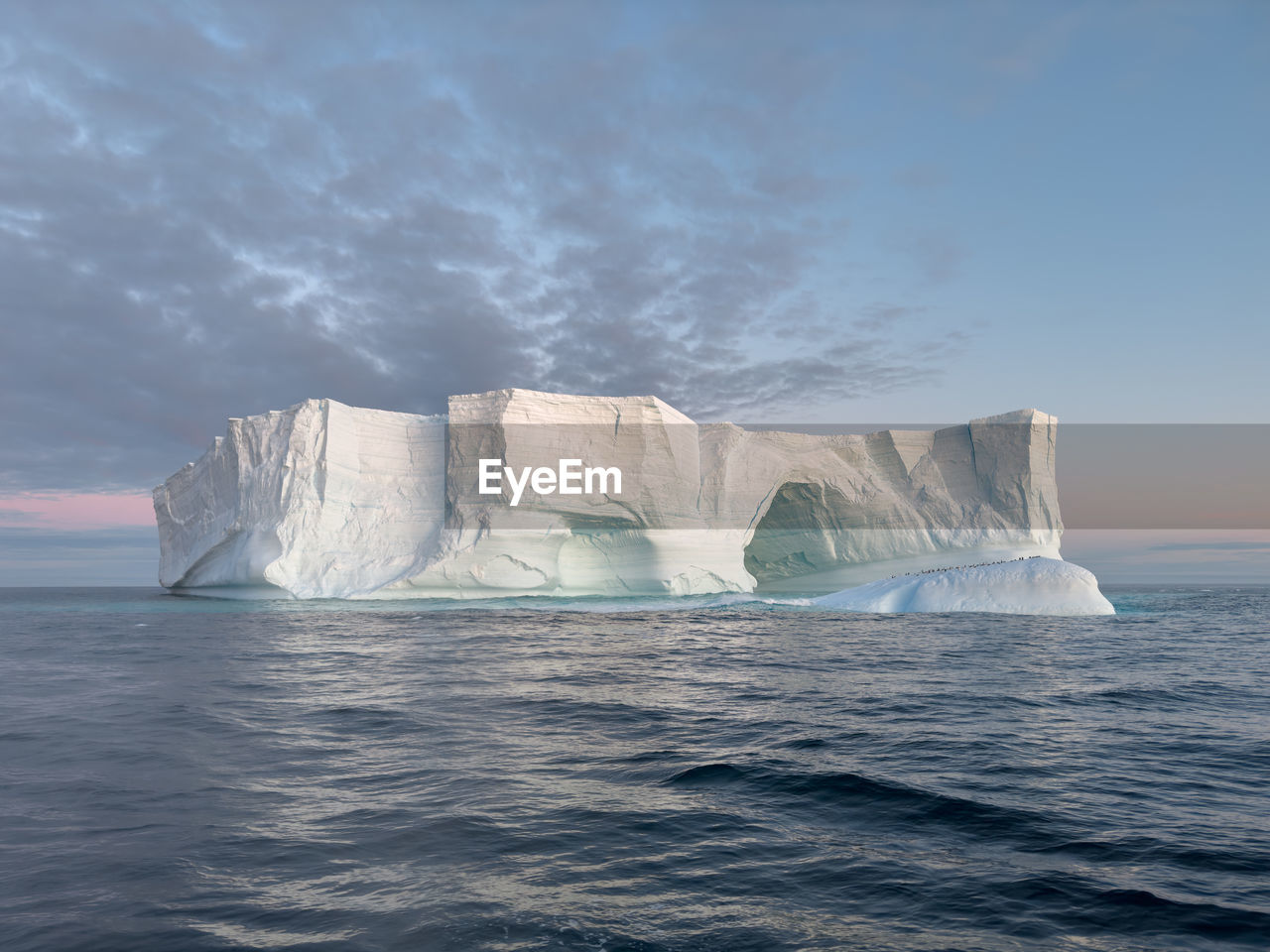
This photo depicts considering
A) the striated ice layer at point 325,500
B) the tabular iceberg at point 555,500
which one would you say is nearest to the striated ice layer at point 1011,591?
the tabular iceberg at point 555,500

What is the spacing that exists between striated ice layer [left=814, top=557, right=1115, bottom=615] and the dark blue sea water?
32.5 feet

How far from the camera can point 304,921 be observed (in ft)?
10.9

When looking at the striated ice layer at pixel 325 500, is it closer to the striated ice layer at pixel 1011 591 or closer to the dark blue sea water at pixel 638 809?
the dark blue sea water at pixel 638 809

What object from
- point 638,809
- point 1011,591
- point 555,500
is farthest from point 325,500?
point 638,809

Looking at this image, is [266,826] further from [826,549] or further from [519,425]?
[826,549]

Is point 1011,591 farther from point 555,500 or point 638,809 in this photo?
point 638,809

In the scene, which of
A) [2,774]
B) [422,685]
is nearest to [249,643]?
[422,685]

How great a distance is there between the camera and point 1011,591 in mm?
20562

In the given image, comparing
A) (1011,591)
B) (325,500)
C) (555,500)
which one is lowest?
(1011,591)

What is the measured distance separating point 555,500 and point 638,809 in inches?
907

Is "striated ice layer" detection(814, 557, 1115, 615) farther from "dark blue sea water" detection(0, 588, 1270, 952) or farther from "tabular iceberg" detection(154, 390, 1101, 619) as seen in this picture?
"tabular iceberg" detection(154, 390, 1101, 619)

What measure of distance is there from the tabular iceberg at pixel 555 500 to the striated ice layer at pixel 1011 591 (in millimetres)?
10022

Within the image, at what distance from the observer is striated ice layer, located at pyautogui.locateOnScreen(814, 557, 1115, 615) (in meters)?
20.4

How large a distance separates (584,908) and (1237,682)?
10994 mm
